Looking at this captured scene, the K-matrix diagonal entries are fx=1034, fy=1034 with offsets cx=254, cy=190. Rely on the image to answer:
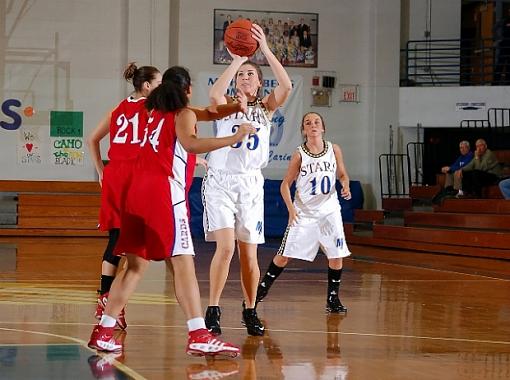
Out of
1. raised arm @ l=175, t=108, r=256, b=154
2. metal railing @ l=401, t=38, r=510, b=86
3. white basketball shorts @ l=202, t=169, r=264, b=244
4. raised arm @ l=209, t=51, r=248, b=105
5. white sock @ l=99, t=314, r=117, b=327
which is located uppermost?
metal railing @ l=401, t=38, r=510, b=86

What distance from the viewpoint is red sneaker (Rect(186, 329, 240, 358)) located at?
5.30 m

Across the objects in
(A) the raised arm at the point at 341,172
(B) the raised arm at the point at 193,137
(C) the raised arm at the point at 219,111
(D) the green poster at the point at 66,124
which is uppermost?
(D) the green poster at the point at 66,124

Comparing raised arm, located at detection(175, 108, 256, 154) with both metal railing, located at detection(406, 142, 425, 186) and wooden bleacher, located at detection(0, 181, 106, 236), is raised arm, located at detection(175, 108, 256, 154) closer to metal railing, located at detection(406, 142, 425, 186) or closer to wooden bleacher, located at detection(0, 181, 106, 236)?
wooden bleacher, located at detection(0, 181, 106, 236)

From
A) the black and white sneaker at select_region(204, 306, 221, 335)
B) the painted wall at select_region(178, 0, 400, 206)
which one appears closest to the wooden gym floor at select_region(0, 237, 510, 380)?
the black and white sneaker at select_region(204, 306, 221, 335)

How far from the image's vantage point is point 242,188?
643cm

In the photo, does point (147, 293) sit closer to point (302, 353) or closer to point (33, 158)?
point (302, 353)

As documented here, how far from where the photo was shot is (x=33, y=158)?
19.7 meters

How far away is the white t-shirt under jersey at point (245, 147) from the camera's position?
6.46 meters

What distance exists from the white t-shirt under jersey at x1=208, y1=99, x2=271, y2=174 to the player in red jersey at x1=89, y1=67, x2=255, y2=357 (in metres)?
0.89

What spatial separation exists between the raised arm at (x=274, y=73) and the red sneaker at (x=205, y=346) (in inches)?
69.8

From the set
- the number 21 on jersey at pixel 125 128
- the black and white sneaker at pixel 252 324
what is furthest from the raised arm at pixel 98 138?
the black and white sneaker at pixel 252 324

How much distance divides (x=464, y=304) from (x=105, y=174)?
3.37 meters

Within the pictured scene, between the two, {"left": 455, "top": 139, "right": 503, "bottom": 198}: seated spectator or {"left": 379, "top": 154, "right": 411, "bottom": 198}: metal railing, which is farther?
{"left": 379, "top": 154, "right": 411, "bottom": 198}: metal railing

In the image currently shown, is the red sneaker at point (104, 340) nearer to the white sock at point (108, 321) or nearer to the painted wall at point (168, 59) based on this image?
the white sock at point (108, 321)
